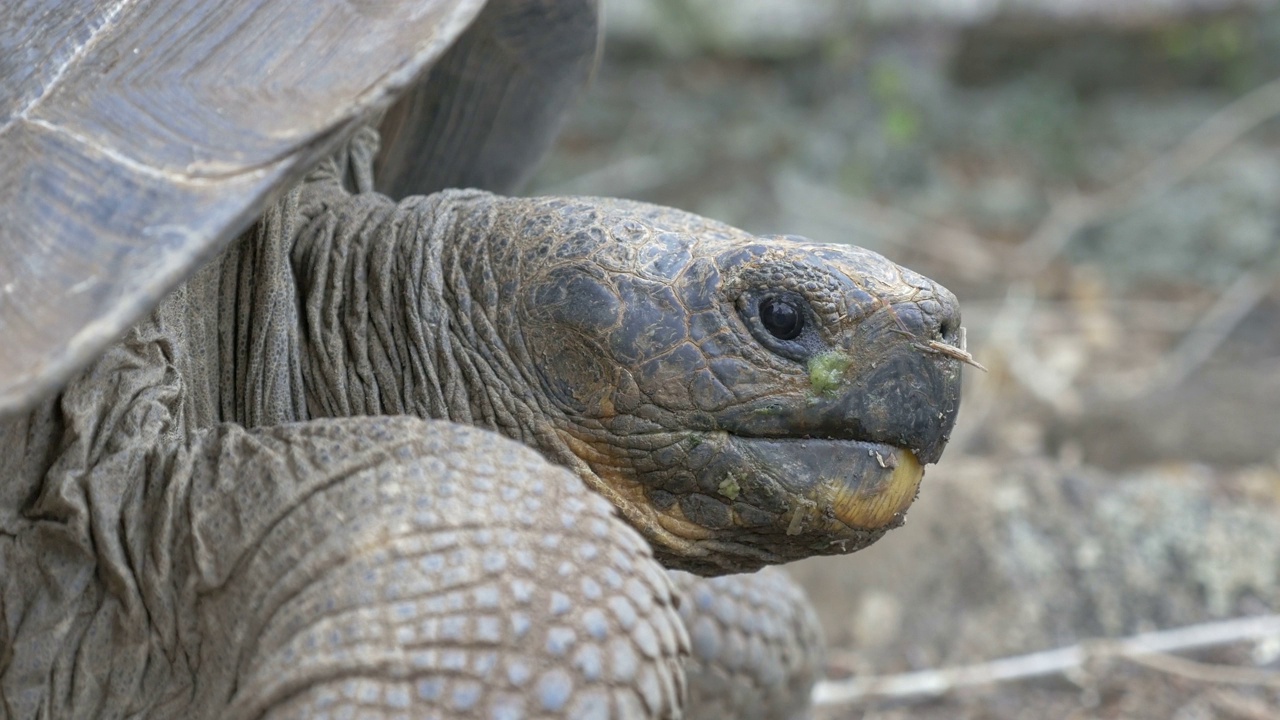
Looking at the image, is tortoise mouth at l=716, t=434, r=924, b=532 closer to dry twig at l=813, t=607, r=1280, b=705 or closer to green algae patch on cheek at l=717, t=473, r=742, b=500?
green algae patch on cheek at l=717, t=473, r=742, b=500

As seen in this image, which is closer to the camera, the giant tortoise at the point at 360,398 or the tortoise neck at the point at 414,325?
the giant tortoise at the point at 360,398

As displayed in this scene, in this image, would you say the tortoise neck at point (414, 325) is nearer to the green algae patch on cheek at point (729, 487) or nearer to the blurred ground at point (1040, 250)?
the green algae patch on cheek at point (729, 487)

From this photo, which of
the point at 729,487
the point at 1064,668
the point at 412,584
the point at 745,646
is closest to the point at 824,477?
the point at 729,487

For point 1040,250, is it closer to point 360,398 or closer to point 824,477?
point 824,477

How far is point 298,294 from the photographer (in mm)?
2211

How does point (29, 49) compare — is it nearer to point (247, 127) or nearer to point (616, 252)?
point (247, 127)

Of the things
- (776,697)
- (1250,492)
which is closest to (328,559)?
(776,697)

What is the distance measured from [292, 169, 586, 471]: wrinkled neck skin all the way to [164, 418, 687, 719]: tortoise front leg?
31 centimetres

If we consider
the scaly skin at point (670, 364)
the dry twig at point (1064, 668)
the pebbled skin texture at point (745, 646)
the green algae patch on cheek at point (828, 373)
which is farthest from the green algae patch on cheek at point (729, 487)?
the dry twig at point (1064, 668)

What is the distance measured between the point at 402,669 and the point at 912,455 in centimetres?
83

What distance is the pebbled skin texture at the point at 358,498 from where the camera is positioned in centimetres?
153

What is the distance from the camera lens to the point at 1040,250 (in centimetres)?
784

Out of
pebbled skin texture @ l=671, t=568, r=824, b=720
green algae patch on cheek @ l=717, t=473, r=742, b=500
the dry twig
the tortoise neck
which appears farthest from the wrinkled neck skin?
the dry twig

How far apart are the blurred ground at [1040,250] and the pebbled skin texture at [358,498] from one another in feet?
5.87
